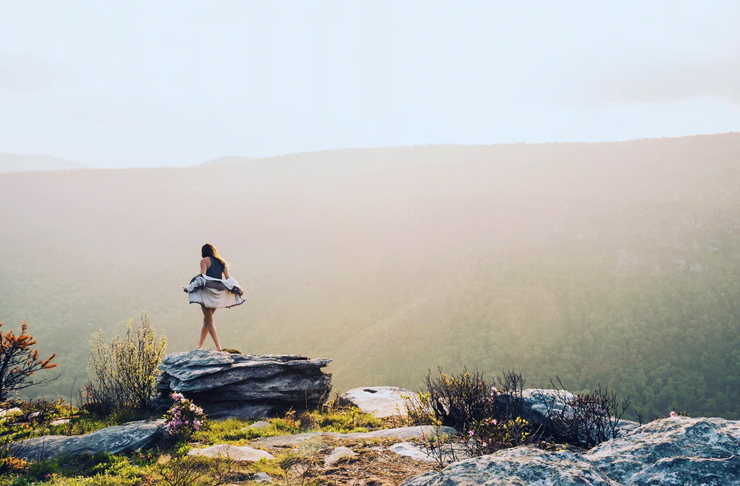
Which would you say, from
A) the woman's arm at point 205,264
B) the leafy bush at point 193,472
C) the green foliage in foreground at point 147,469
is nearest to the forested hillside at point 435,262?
the woman's arm at point 205,264

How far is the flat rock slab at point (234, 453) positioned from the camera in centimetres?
586

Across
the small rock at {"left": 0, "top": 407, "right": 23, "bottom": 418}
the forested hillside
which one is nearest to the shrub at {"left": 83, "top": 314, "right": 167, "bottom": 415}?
the small rock at {"left": 0, "top": 407, "right": 23, "bottom": 418}

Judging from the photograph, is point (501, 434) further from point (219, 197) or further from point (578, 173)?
point (219, 197)

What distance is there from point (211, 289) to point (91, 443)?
467cm

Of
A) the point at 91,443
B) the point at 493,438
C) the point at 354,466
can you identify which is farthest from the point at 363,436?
the point at 91,443

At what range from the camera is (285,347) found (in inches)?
1043

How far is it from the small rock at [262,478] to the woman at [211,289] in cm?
560

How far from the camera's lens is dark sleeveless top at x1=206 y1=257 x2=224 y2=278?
34.7ft

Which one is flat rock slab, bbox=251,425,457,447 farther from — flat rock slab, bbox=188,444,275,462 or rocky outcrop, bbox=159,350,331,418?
rocky outcrop, bbox=159,350,331,418

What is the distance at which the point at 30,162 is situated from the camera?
172375 mm

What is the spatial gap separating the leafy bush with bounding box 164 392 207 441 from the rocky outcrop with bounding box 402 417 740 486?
4.96m

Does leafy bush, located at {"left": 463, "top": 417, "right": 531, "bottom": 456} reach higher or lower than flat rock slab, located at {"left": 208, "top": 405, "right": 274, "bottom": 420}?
higher

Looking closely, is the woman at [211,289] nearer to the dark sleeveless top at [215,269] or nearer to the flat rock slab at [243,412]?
the dark sleeveless top at [215,269]

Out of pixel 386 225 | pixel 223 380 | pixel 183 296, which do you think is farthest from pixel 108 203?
pixel 223 380
